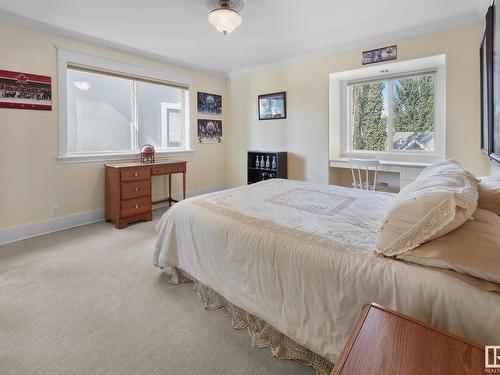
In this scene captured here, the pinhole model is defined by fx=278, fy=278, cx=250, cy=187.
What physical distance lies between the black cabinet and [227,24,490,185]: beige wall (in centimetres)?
18

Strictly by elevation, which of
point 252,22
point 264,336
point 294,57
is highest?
point 294,57

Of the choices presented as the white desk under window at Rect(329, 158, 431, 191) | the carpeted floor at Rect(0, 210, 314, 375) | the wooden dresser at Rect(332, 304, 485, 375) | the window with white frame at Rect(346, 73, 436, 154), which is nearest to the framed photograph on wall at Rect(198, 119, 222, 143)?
the white desk under window at Rect(329, 158, 431, 191)

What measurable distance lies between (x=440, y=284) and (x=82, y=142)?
13.9 ft

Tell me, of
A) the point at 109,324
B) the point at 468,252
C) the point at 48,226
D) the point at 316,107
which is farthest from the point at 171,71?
the point at 468,252

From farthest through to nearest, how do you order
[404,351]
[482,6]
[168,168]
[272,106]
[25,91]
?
[272,106] → [168,168] → [25,91] → [482,6] → [404,351]

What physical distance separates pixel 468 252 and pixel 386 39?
11.6 feet

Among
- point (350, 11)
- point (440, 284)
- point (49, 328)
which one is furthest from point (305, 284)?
point (350, 11)

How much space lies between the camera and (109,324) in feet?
5.81

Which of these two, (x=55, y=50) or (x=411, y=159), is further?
(x=411, y=159)

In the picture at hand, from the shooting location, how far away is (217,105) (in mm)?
5543

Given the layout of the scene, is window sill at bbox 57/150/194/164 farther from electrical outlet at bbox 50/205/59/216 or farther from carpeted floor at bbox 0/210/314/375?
carpeted floor at bbox 0/210/314/375

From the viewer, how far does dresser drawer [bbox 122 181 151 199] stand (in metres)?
3.66

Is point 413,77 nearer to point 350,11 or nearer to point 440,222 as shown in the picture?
point 350,11

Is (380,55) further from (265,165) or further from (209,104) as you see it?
(209,104)
